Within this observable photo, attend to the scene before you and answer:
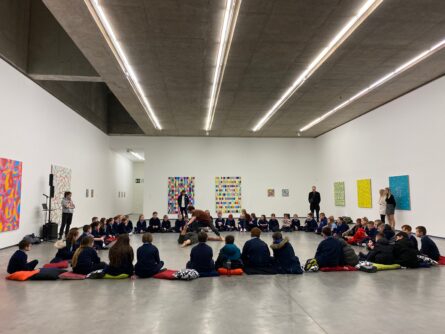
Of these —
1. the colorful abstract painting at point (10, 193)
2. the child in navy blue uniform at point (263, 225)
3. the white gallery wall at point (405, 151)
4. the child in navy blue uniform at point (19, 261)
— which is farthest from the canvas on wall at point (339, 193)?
the child in navy blue uniform at point (19, 261)

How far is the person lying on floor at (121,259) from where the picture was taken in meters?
5.74

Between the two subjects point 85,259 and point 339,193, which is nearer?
point 85,259

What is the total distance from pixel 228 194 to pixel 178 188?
2.97m

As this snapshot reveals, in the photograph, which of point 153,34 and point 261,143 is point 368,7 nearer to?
point 153,34

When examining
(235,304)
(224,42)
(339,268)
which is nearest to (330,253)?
(339,268)

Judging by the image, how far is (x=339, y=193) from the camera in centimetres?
1719

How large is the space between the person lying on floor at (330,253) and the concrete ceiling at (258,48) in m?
4.49

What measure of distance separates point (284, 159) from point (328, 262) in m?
13.9

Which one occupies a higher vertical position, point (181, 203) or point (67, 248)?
point (181, 203)

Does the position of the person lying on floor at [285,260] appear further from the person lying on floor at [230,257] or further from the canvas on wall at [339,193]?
the canvas on wall at [339,193]

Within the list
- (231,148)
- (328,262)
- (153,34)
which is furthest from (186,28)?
(231,148)

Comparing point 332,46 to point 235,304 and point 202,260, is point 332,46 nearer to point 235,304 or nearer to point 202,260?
point 202,260

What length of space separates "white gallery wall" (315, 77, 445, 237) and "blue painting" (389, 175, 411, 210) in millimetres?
191

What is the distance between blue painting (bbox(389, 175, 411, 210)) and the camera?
1163 centimetres
